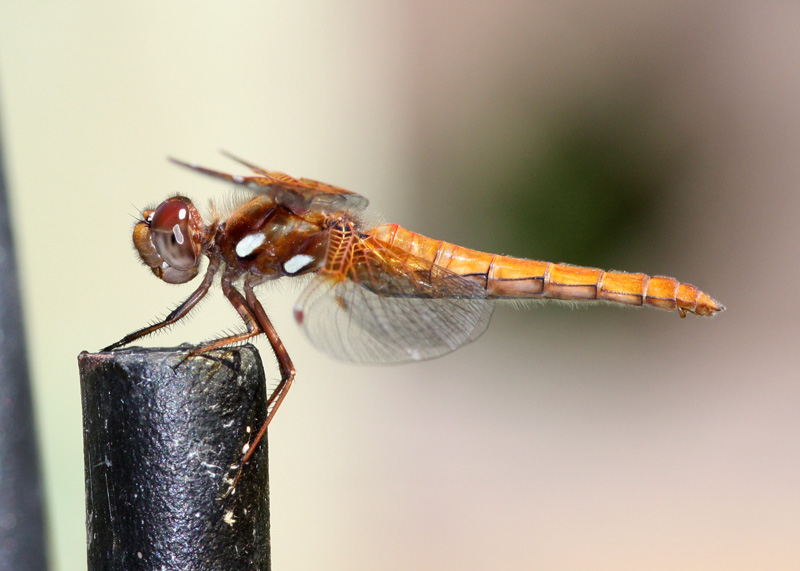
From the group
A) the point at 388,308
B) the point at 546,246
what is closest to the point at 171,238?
the point at 388,308

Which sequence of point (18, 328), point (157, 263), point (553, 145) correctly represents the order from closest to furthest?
1. point (18, 328)
2. point (157, 263)
3. point (553, 145)

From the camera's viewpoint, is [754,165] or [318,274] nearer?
[318,274]

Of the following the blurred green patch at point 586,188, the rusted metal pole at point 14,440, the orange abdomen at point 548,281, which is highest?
the blurred green patch at point 586,188

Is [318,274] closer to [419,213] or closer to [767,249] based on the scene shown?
[419,213]

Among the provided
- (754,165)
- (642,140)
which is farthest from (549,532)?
(754,165)

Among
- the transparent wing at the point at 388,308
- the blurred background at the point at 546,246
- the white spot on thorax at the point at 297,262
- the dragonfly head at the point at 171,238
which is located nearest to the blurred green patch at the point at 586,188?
the blurred background at the point at 546,246

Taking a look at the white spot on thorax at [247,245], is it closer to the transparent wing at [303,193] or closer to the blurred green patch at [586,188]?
the transparent wing at [303,193]

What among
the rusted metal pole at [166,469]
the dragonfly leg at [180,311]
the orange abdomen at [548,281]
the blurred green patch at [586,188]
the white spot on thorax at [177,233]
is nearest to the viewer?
the rusted metal pole at [166,469]

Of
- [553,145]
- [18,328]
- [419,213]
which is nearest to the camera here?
[18,328]
